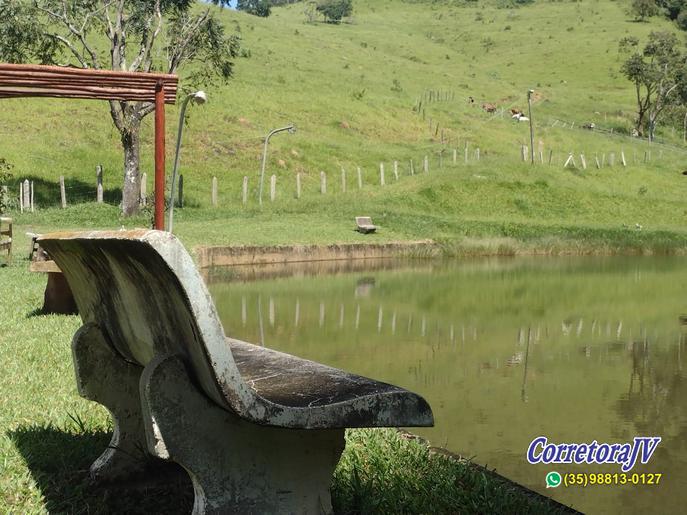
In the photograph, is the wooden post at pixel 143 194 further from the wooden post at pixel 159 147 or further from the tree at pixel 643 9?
the tree at pixel 643 9

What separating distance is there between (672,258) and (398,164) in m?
18.1

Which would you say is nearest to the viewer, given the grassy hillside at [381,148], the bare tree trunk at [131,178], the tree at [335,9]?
the bare tree trunk at [131,178]

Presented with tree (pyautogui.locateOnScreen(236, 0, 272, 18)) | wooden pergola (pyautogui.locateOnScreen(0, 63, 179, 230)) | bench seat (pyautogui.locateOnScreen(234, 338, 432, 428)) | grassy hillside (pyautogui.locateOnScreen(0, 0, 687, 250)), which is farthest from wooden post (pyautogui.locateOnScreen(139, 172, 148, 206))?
tree (pyautogui.locateOnScreen(236, 0, 272, 18))

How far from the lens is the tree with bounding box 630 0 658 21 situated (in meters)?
106

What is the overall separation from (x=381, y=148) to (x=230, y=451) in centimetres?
4363

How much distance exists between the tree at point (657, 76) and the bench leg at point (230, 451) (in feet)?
213

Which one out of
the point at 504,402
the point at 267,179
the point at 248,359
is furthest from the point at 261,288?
the point at 267,179

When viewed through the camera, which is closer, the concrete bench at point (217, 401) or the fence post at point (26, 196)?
the concrete bench at point (217, 401)

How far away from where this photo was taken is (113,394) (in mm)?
4559

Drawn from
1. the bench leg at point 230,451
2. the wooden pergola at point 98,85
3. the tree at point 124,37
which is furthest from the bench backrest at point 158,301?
the tree at point 124,37

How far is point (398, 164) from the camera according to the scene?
43594 millimetres

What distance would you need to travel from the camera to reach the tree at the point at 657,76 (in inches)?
2564

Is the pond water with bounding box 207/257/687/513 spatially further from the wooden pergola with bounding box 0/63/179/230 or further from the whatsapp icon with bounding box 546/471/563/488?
the wooden pergola with bounding box 0/63/179/230

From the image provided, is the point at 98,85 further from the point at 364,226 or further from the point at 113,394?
the point at 364,226
